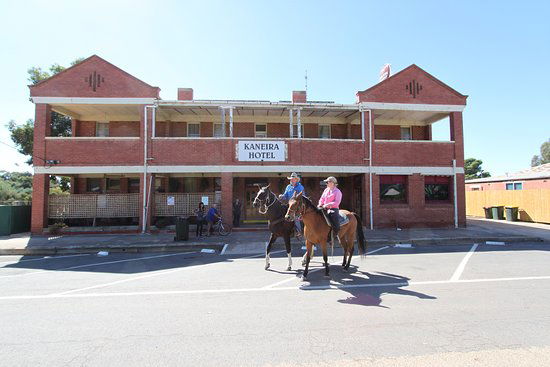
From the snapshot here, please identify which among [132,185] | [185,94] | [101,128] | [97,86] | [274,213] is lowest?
[274,213]

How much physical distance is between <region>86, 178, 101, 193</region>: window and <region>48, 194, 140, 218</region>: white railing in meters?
3.39

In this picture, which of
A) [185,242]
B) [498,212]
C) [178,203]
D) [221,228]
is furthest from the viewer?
[498,212]

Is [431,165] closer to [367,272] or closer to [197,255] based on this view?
[367,272]

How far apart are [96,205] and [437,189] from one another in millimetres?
19200

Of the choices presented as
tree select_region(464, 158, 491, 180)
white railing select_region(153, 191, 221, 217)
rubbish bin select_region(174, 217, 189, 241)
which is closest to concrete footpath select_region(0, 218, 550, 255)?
rubbish bin select_region(174, 217, 189, 241)

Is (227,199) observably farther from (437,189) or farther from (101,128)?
(437,189)

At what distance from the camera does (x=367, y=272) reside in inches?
295

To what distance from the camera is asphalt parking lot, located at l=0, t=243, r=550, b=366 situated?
3.52 meters

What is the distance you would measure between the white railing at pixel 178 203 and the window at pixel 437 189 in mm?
12069

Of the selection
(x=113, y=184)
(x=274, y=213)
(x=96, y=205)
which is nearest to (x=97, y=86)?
(x=96, y=205)

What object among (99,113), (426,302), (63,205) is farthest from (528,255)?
(99,113)

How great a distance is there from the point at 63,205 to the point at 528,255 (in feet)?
67.3

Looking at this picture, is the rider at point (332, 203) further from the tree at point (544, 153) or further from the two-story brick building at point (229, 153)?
the tree at point (544, 153)

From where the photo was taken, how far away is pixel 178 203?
16297 millimetres
